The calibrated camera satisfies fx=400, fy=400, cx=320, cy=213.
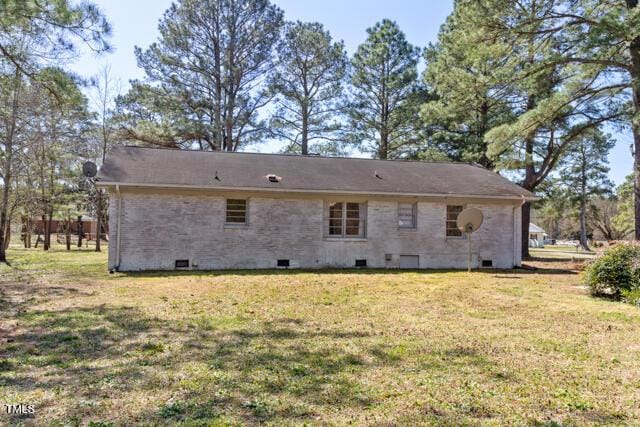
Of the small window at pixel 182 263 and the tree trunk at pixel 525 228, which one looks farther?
the tree trunk at pixel 525 228

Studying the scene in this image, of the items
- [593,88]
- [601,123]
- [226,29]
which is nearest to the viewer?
[593,88]

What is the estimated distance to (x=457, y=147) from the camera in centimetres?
2347

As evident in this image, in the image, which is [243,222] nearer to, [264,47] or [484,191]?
[484,191]

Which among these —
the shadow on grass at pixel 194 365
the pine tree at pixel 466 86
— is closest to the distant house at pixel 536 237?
the pine tree at pixel 466 86

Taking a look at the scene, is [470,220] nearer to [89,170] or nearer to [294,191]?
[294,191]

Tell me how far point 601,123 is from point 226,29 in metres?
19.4

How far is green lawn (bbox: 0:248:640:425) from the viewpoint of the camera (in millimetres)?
3332

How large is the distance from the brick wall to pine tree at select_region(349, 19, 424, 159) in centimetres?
1158

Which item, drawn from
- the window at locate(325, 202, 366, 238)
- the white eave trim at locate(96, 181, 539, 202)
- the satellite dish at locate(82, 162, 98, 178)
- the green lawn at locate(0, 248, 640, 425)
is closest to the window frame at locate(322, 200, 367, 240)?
the window at locate(325, 202, 366, 238)

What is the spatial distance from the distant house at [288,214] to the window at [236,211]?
0.11 feet

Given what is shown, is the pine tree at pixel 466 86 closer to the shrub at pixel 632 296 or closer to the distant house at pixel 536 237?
the shrub at pixel 632 296

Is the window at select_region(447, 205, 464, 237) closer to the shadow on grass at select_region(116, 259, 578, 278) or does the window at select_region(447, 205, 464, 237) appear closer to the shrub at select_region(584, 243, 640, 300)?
the shadow on grass at select_region(116, 259, 578, 278)

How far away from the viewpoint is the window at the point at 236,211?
13.2 metres

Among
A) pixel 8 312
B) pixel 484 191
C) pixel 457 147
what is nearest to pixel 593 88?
pixel 484 191
